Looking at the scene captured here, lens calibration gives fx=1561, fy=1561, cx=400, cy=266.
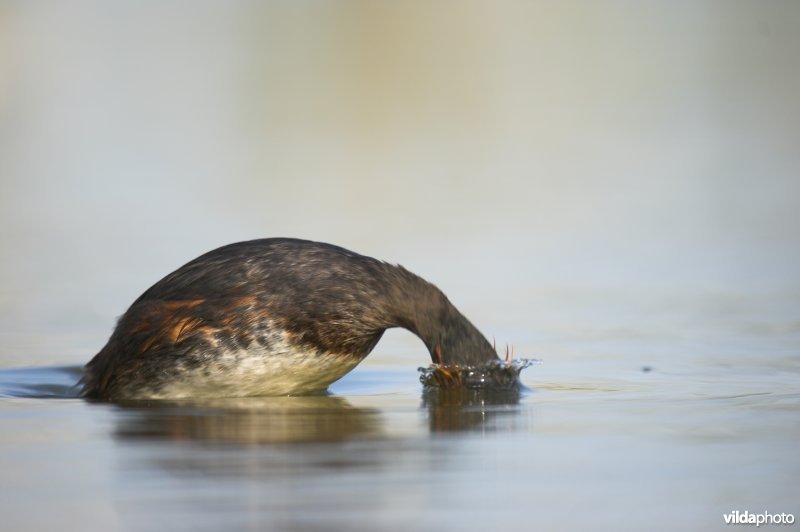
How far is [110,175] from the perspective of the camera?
1788cm

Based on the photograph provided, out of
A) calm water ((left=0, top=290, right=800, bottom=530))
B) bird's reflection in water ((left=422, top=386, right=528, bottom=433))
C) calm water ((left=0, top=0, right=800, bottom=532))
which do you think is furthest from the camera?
bird's reflection in water ((left=422, top=386, right=528, bottom=433))

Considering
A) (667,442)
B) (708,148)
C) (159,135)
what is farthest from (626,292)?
(159,135)

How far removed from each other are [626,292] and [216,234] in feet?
14.1

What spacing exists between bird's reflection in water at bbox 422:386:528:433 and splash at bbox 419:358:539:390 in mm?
30

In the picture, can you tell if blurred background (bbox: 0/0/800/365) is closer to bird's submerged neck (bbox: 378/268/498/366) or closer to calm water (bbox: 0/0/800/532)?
calm water (bbox: 0/0/800/532)

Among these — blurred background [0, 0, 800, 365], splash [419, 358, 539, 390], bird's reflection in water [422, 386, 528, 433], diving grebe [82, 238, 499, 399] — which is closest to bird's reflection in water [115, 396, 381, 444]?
diving grebe [82, 238, 499, 399]

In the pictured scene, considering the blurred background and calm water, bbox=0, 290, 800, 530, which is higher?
the blurred background

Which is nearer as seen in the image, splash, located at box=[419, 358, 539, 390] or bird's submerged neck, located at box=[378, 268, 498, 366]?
splash, located at box=[419, 358, 539, 390]

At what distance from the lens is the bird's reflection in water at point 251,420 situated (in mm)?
6465

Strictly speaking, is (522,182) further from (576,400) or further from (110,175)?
(576,400)

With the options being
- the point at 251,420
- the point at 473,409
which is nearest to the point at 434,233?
the point at 473,409

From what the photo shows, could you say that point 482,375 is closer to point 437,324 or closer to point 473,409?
point 437,324

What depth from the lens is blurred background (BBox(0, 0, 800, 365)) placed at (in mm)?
12266

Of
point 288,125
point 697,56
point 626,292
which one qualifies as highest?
point 697,56
